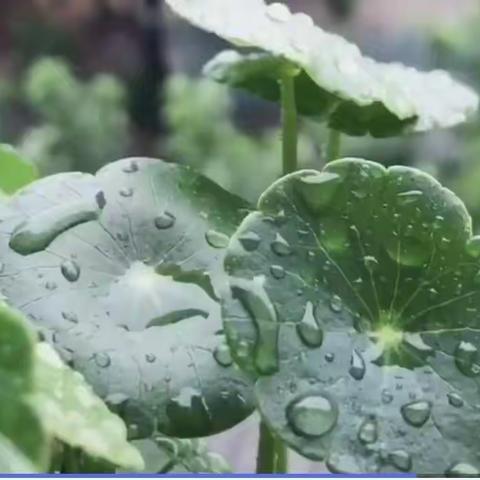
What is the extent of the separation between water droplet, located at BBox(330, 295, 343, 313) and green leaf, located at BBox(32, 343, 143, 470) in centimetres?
7

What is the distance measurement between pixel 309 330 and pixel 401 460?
0.12 feet

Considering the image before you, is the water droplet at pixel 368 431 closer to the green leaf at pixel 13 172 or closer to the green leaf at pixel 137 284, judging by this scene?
the green leaf at pixel 137 284

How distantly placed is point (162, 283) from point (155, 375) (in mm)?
29

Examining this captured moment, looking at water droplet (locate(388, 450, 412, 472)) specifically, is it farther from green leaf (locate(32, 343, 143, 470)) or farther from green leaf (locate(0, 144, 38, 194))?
green leaf (locate(0, 144, 38, 194))

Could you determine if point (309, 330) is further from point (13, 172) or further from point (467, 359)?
point (13, 172)

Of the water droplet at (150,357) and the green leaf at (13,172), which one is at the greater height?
the green leaf at (13,172)

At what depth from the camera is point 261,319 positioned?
270 mm

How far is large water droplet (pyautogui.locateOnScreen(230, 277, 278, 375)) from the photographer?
27 cm

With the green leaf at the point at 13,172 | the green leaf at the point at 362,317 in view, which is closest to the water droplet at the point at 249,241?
the green leaf at the point at 362,317

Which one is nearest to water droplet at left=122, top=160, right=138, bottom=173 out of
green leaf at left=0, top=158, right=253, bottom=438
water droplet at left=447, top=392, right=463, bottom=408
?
green leaf at left=0, top=158, right=253, bottom=438

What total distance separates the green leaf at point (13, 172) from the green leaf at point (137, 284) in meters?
0.08

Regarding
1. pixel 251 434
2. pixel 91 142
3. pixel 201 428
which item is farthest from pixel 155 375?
pixel 91 142

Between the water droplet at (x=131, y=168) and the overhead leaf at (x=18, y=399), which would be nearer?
the overhead leaf at (x=18, y=399)

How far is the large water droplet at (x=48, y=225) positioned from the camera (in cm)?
30
